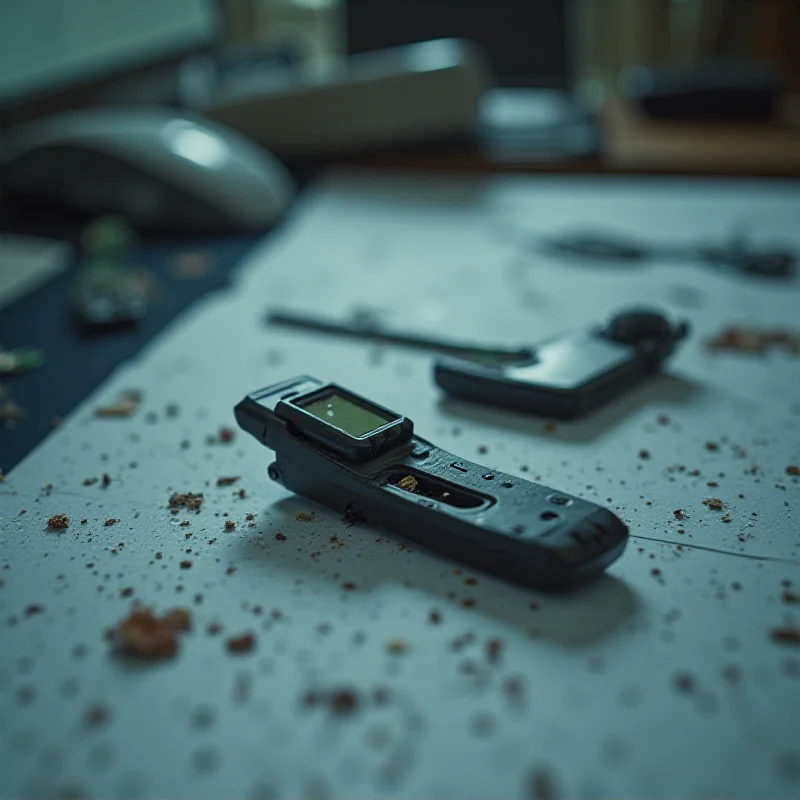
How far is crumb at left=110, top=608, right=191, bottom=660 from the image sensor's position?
391 millimetres

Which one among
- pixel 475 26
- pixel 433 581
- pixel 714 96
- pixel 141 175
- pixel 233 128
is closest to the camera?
pixel 433 581

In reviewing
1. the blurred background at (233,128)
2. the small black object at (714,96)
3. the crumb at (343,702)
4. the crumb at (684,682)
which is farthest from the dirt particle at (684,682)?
the small black object at (714,96)

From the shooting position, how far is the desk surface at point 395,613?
1.10ft

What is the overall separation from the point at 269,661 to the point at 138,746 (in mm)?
67

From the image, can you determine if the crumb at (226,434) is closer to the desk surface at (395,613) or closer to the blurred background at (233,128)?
the desk surface at (395,613)

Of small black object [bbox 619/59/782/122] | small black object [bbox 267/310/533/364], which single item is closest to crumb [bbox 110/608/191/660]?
small black object [bbox 267/310/533/364]

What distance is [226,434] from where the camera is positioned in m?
0.61

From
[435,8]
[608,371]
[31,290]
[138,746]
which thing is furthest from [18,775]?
[435,8]

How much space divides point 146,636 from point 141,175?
79 centimetres

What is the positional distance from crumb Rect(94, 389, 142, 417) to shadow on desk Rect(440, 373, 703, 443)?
0.77 ft

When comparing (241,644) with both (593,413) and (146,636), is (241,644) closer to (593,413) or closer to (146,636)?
(146,636)

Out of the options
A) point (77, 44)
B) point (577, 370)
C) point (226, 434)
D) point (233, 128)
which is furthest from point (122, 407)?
point (233, 128)

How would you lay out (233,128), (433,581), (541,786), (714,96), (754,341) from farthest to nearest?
1. (714,96)
2. (233,128)
3. (754,341)
4. (433,581)
5. (541,786)

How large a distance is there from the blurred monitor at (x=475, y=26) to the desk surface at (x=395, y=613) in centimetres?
136
